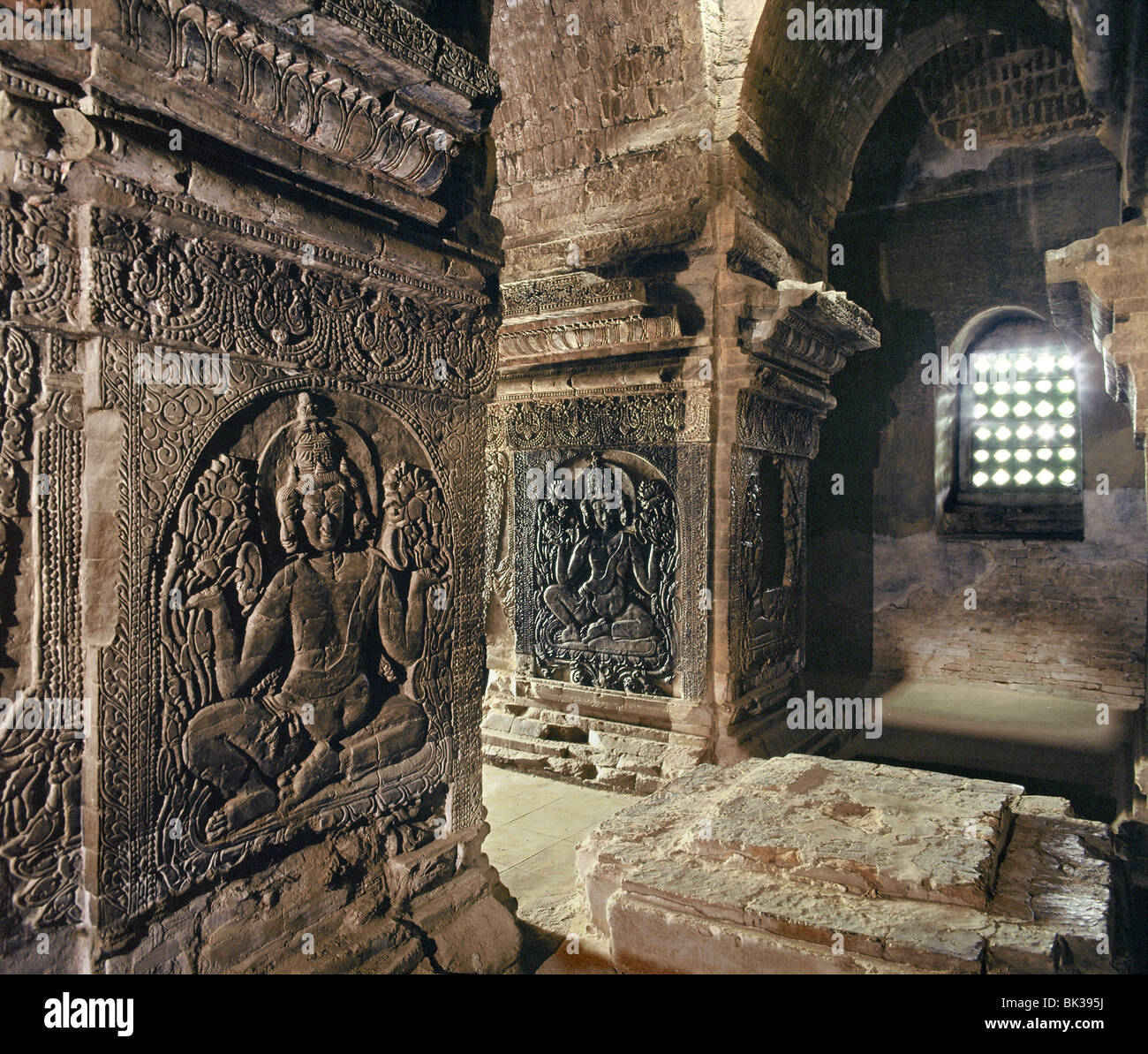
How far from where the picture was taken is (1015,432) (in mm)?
8625

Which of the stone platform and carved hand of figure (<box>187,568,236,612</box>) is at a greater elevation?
carved hand of figure (<box>187,568,236,612</box>)

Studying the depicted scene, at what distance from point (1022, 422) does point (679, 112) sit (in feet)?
19.1

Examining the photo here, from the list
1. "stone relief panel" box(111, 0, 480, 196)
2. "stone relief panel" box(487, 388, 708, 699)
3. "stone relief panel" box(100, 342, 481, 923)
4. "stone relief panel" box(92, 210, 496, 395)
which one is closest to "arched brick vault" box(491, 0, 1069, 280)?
"stone relief panel" box(487, 388, 708, 699)

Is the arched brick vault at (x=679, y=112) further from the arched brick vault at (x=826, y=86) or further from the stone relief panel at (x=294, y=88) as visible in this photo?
the stone relief panel at (x=294, y=88)

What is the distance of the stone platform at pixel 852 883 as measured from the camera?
2.01 metres

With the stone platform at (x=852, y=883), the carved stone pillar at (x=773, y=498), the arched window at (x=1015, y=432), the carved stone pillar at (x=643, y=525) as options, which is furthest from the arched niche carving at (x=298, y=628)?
the arched window at (x=1015, y=432)

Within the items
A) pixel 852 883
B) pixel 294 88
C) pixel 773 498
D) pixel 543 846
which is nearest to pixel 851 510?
pixel 773 498

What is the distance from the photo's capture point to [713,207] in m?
4.84

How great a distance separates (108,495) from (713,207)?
407cm

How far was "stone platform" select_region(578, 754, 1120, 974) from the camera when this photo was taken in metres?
2.01

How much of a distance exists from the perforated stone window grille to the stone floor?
6.35 meters

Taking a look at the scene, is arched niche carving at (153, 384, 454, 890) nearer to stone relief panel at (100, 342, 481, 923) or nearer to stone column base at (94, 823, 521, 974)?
stone relief panel at (100, 342, 481, 923)

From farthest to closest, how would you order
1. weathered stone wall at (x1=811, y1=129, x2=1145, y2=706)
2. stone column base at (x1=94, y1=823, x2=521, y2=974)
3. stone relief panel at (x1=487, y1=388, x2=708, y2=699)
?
weathered stone wall at (x1=811, y1=129, x2=1145, y2=706)
stone relief panel at (x1=487, y1=388, x2=708, y2=699)
stone column base at (x1=94, y1=823, x2=521, y2=974)

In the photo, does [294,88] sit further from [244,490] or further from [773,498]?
[773,498]
